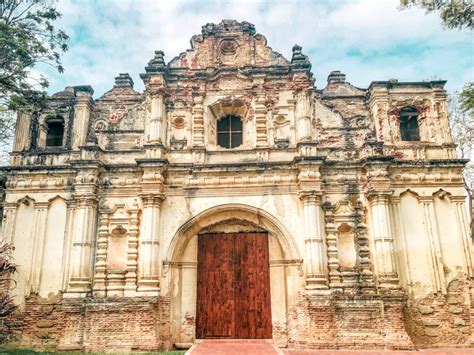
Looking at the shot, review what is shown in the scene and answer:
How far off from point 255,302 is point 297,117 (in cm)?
582

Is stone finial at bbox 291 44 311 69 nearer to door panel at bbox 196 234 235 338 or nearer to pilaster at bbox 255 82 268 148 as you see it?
pilaster at bbox 255 82 268 148

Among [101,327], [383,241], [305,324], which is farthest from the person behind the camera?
[383,241]

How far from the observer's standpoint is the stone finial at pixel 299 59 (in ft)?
44.3

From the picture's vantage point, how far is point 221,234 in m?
12.9

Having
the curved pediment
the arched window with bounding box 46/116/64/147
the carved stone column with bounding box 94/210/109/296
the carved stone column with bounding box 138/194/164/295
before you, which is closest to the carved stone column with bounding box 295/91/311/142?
the curved pediment

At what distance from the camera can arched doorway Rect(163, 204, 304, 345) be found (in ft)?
39.7

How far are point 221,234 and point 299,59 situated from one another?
6189 millimetres

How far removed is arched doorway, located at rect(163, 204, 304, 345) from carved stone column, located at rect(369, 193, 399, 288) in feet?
7.41

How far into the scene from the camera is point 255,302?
12.3m

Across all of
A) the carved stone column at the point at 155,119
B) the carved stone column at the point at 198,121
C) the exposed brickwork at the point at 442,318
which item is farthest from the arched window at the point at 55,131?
the exposed brickwork at the point at 442,318

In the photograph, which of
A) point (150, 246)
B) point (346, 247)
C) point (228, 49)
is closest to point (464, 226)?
point (346, 247)

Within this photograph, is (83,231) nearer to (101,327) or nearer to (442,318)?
(101,327)

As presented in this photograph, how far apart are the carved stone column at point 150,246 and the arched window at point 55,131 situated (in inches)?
161

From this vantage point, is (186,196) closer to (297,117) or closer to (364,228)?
(297,117)
